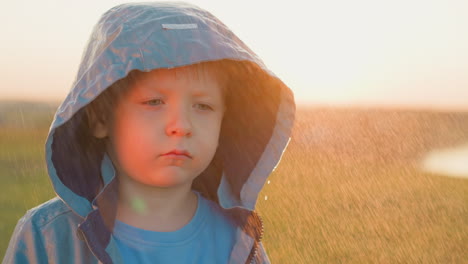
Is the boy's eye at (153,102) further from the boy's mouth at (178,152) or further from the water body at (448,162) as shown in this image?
the water body at (448,162)

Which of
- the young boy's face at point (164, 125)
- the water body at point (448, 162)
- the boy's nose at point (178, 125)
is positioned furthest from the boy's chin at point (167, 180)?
the water body at point (448, 162)

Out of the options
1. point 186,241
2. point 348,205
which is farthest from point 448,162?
point 186,241

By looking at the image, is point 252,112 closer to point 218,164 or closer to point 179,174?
point 218,164

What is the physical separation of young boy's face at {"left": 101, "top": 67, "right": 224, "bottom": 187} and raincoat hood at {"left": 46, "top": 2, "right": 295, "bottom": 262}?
10cm

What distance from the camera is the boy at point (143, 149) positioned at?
213 cm

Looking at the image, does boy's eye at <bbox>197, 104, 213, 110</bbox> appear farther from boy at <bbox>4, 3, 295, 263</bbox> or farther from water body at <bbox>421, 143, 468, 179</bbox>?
water body at <bbox>421, 143, 468, 179</bbox>

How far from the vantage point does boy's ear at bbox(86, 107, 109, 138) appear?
90.9 inches

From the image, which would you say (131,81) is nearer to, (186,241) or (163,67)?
(163,67)

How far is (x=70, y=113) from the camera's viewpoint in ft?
6.85

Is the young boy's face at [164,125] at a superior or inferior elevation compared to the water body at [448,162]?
inferior

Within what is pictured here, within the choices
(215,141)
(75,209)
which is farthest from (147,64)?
(75,209)

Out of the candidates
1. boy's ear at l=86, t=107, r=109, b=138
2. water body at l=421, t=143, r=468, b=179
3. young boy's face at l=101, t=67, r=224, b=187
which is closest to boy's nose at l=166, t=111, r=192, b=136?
young boy's face at l=101, t=67, r=224, b=187

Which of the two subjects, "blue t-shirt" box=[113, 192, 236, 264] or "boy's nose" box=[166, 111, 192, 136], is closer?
"boy's nose" box=[166, 111, 192, 136]

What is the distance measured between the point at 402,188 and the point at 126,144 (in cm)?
510
